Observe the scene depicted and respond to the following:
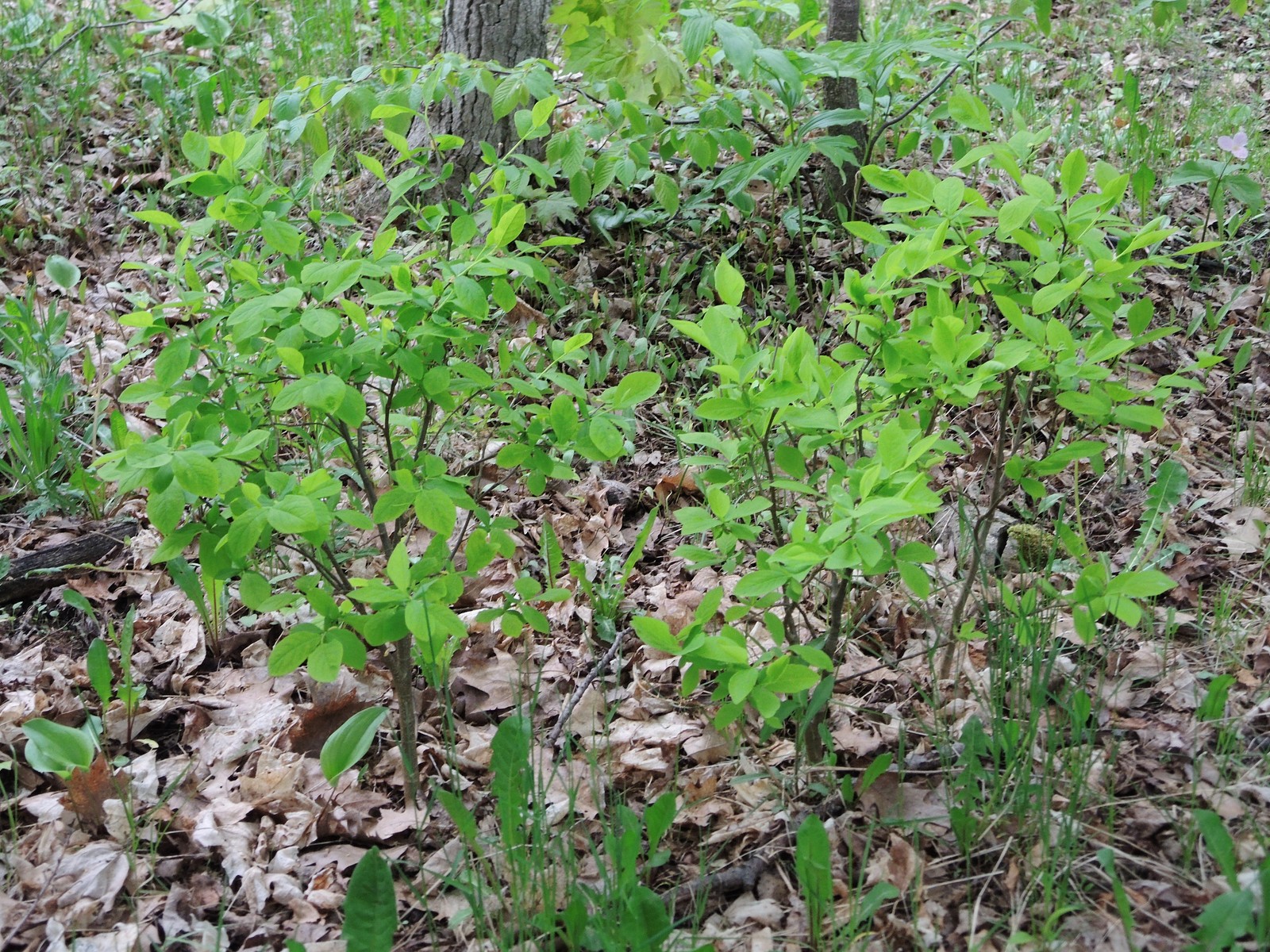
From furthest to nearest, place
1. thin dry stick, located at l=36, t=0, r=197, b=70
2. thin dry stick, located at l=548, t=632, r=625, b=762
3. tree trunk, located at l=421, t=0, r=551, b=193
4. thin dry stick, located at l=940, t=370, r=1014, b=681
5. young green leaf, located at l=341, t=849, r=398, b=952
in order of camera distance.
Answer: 1. thin dry stick, located at l=36, t=0, r=197, b=70
2. tree trunk, located at l=421, t=0, r=551, b=193
3. thin dry stick, located at l=548, t=632, r=625, b=762
4. thin dry stick, located at l=940, t=370, r=1014, b=681
5. young green leaf, located at l=341, t=849, r=398, b=952

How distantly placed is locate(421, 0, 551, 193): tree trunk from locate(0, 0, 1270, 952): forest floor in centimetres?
97

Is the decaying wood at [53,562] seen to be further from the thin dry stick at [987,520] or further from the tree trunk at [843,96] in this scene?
the tree trunk at [843,96]

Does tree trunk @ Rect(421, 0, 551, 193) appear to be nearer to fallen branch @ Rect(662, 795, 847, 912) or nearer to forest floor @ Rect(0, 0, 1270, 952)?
forest floor @ Rect(0, 0, 1270, 952)

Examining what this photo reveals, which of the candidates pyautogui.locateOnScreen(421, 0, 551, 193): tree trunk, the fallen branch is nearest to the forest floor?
the fallen branch

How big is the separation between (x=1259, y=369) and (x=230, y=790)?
10.5 feet

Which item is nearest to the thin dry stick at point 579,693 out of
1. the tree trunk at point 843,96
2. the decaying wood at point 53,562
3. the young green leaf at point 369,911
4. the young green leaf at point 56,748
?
the young green leaf at point 369,911

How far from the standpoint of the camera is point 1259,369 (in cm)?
311

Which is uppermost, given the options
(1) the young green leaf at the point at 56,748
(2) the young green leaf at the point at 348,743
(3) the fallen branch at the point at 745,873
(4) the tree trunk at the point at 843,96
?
(4) the tree trunk at the point at 843,96

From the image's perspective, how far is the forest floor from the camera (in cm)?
165

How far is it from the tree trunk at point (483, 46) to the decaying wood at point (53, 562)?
1.94 meters

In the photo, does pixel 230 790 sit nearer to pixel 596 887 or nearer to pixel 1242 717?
pixel 596 887

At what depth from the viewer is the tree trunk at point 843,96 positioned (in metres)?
3.49

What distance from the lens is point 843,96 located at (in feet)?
11.6

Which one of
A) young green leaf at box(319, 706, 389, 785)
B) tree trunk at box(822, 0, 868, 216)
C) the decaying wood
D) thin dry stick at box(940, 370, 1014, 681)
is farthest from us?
tree trunk at box(822, 0, 868, 216)
